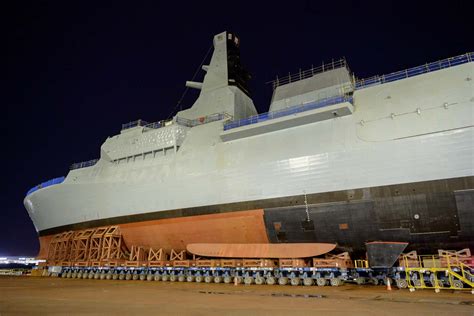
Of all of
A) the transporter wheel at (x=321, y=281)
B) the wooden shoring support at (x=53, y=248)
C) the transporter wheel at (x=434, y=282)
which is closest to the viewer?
the transporter wheel at (x=434, y=282)

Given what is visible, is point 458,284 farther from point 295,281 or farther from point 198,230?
point 198,230

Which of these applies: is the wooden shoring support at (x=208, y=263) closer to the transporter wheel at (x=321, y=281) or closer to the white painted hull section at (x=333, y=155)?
the white painted hull section at (x=333, y=155)

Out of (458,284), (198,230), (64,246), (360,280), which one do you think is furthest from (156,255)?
(458,284)

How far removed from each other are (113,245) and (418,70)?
80.9 ft

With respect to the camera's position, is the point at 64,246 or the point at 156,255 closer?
the point at 156,255

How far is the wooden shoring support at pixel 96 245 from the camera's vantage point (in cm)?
2630

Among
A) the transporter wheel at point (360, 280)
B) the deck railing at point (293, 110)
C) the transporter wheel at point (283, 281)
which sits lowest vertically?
the transporter wheel at point (360, 280)

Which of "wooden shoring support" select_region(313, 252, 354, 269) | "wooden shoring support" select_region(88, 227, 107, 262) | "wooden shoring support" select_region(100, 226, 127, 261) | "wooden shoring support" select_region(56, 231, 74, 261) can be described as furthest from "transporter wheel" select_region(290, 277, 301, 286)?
"wooden shoring support" select_region(56, 231, 74, 261)

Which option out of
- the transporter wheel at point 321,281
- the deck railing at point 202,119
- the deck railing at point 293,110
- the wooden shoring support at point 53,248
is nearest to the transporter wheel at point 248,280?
the transporter wheel at point 321,281

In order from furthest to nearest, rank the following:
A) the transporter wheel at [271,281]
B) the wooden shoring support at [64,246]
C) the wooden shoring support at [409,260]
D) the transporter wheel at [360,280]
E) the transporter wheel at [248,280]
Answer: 1. the wooden shoring support at [64,246]
2. the transporter wheel at [248,280]
3. the transporter wheel at [271,281]
4. the transporter wheel at [360,280]
5. the wooden shoring support at [409,260]

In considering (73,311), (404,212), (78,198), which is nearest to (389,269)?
(404,212)

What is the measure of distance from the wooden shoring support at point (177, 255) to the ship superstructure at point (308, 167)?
632 mm

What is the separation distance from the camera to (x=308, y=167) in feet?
59.8

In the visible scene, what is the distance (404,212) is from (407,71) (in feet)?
25.5
